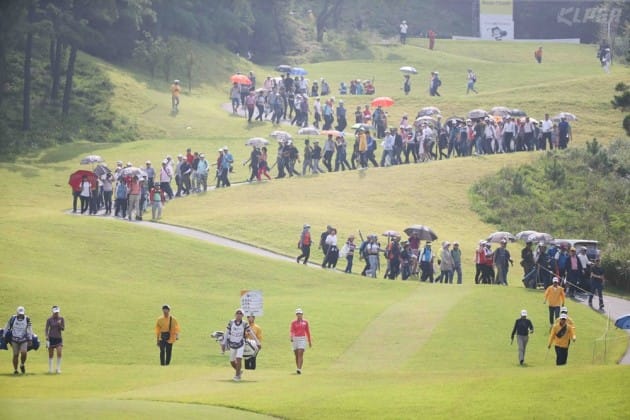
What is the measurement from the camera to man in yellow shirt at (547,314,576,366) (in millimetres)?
34203

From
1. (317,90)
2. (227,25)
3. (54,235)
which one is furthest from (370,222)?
(227,25)

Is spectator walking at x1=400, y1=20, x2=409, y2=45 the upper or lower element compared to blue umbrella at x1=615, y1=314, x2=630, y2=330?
upper

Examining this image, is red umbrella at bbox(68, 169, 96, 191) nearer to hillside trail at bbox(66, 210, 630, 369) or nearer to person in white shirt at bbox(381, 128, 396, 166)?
hillside trail at bbox(66, 210, 630, 369)

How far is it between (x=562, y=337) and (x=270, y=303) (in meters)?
11.6

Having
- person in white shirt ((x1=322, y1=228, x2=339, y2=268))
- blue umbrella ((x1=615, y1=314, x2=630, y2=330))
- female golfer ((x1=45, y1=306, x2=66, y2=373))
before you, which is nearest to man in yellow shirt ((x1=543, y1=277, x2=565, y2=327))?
blue umbrella ((x1=615, y1=314, x2=630, y2=330))

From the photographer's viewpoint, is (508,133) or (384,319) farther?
(508,133)

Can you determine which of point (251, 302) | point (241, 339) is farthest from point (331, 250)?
point (241, 339)

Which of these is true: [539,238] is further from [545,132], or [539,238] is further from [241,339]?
[241,339]

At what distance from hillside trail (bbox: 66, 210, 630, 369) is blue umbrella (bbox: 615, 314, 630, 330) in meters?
0.99

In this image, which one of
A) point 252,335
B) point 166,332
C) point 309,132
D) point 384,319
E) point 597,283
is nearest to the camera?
point 252,335

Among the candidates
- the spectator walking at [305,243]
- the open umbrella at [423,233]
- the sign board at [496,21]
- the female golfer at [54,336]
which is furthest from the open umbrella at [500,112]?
the female golfer at [54,336]

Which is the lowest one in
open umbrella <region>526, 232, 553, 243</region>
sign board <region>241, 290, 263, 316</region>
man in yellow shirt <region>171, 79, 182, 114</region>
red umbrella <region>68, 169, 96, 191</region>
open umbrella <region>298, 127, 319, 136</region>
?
A: sign board <region>241, 290, 263, 316</region>

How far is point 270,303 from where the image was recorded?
4306 cm

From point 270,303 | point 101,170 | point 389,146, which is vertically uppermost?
point 389,146
